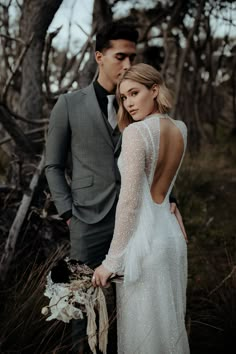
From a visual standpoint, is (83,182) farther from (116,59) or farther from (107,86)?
(116,59)

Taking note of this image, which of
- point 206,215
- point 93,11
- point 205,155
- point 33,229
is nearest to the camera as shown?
point 33,229

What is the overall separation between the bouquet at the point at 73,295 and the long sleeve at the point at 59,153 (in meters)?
0.65

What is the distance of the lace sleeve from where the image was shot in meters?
2.20

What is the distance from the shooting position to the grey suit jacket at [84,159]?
2875 mm

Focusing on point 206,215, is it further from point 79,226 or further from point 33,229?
point 79,226

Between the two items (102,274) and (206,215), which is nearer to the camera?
(102,274)

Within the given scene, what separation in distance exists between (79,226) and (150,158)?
87cm

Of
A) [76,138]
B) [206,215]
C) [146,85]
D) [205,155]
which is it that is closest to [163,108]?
[146,85]

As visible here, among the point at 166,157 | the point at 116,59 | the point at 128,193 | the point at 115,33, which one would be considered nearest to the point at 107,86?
the point at 116,59

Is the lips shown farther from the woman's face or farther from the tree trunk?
the tree trunk

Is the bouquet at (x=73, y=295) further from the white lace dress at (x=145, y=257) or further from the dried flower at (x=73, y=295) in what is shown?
the white lace dress at (x=145, y=257)

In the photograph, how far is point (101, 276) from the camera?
7.40 feet

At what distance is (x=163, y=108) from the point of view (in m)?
2.37

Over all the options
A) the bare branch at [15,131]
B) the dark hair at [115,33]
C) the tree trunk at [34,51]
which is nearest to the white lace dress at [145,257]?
the dark hair at [115,33]
